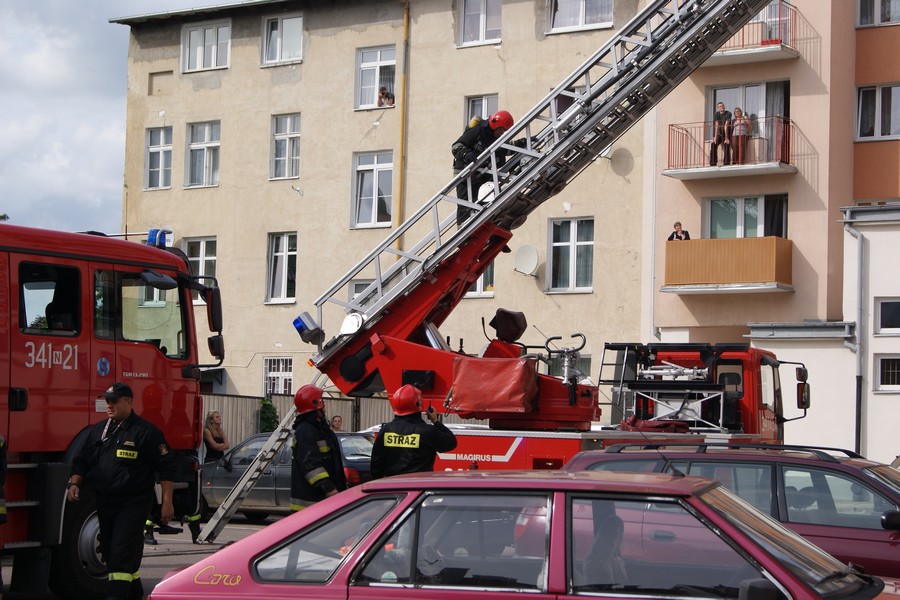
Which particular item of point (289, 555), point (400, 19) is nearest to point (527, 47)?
point (400, 19)

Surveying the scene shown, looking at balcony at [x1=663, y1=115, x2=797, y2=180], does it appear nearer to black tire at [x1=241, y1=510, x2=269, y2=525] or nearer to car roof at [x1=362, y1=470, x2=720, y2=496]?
black tire at [x1=241, y1=510, x2=269, y2=525]

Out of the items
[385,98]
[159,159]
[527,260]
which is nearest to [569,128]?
[527,260]

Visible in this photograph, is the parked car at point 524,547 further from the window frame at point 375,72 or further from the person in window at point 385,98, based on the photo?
the window frame at point 375,72

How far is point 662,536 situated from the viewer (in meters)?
5.30

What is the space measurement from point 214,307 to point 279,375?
21.3m

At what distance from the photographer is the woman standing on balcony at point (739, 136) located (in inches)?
1077

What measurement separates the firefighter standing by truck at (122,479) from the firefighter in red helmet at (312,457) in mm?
1185

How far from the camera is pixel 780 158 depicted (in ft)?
88.7

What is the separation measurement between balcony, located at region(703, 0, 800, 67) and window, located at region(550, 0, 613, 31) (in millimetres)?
3109

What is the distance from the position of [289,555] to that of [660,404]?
10.1m

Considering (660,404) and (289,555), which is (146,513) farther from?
(660,404)

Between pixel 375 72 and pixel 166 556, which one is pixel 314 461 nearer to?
pixel 166 556

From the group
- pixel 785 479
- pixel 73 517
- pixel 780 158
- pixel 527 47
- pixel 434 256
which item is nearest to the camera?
pixel 785 479

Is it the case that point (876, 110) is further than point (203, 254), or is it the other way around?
point (203, 254)
